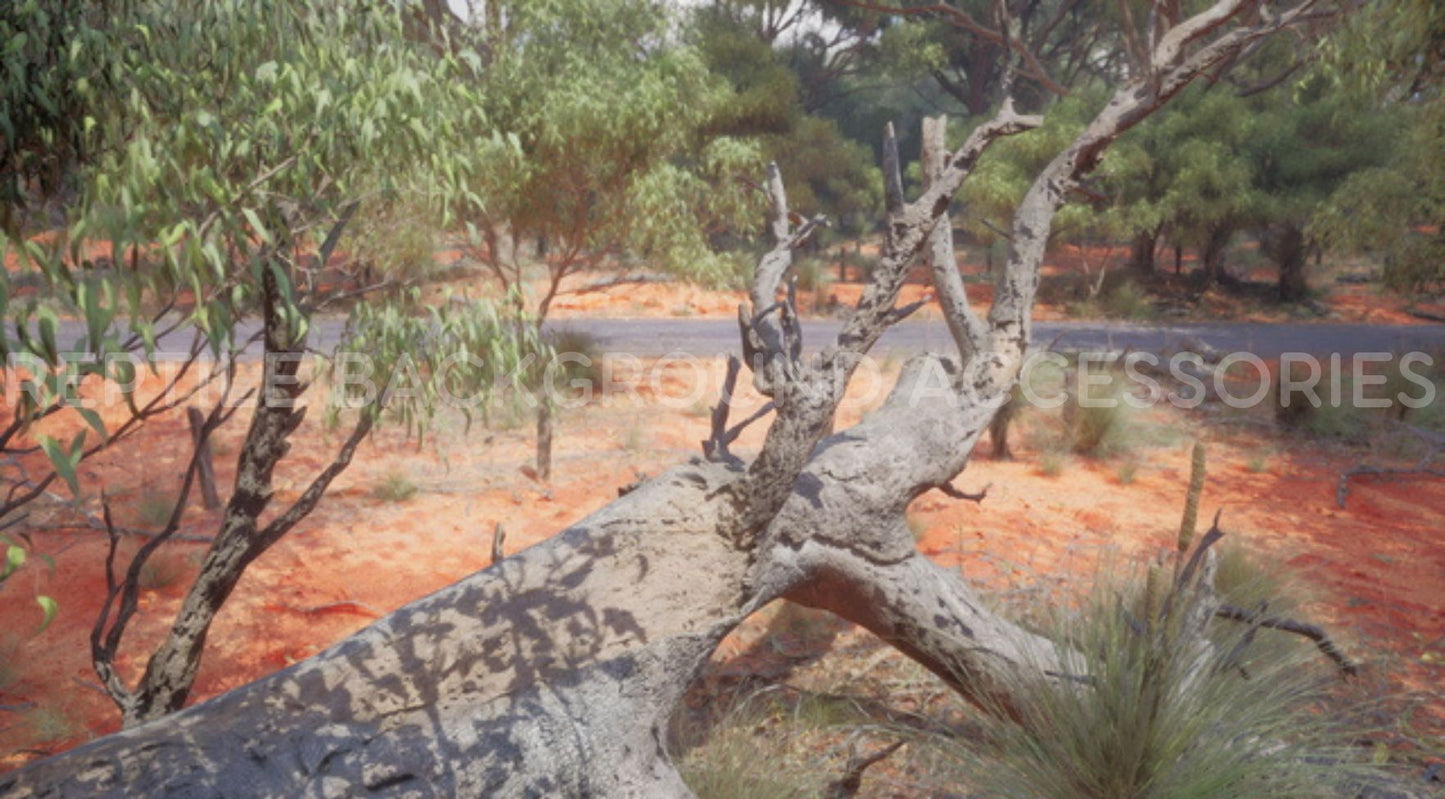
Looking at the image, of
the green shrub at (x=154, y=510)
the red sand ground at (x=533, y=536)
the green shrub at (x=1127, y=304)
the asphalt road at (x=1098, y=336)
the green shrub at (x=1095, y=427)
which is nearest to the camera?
the red sand ground at (x=533, y=536)

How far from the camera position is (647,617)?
9.24ft

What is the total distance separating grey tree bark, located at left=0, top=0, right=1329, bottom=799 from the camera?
Answer: 7.39 feet

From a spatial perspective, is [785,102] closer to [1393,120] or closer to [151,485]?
[1393,120]

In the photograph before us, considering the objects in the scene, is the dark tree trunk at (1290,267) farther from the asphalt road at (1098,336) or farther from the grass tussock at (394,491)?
the grass tussock at (394,491)

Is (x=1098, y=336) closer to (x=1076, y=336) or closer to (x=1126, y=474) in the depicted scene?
(x=1076, y=336)

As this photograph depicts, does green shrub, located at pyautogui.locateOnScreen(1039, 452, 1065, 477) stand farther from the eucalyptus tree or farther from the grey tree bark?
the eucalyptus tree

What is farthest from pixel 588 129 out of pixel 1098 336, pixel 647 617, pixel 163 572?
pixel 1098 336

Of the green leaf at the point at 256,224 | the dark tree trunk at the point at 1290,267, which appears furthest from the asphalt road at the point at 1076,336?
the green leaf at the point at 256,224

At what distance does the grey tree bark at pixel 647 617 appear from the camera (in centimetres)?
225

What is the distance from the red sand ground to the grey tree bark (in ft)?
6.03

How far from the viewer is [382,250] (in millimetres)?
6531

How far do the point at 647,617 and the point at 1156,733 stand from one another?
5.04 feet

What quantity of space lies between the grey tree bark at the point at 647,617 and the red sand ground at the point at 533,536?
1.84 m

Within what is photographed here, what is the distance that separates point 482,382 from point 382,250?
3286 millimetres
